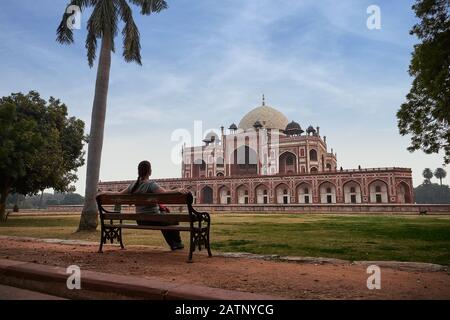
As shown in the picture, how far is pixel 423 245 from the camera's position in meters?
6.41

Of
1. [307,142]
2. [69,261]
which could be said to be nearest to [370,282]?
[69,261]

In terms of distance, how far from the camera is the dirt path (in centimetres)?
303

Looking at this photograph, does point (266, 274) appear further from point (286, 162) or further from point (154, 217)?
point (286, 162)

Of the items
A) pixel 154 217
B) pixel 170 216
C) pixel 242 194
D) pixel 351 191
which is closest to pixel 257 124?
pixel 242 194

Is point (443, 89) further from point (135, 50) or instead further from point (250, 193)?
point (250, 193)

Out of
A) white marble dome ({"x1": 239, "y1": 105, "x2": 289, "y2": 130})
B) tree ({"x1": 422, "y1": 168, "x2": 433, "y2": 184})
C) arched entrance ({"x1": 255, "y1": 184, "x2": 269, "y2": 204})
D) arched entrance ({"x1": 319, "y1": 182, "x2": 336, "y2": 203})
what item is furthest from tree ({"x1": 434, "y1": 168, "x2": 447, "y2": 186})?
arched entrance ({"x1": 255, "y1": 184, "x2": 269, "y2": 204})

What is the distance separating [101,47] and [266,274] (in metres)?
9.62

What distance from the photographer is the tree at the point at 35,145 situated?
1395 centimetres

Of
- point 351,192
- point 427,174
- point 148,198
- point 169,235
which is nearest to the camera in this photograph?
point 148,198

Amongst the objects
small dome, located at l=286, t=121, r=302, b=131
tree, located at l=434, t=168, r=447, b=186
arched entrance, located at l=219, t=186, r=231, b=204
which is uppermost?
small dome, located at l=286, t=121, r=302, b=131

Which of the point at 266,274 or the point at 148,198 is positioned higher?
the point at 148,198

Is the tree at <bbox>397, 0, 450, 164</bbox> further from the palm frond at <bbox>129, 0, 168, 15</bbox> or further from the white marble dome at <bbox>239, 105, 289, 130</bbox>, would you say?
the white marble dome at <bbox>239, 105, 289, 130</bbox>

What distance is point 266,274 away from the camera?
375 cm
